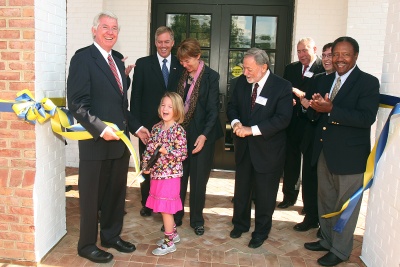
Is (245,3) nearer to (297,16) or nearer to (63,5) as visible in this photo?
(297,16)

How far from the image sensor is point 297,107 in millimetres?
4375

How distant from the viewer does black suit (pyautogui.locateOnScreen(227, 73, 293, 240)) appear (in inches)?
137

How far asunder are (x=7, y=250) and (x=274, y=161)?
2.52 metres

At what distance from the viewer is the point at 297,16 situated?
5.76 m

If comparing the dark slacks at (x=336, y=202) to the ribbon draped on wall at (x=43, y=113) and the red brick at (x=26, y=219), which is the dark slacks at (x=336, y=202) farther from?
the red brick at (x=26, y=219)

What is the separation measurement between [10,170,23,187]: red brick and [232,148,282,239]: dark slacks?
2.02 meters

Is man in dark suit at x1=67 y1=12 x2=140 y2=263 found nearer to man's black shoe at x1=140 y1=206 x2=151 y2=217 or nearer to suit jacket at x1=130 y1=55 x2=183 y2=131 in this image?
suit jacket at x1=130 y1=55 x2=183 y2=131

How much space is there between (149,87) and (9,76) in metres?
1.45

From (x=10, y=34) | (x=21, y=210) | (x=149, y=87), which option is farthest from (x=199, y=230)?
(x=10, y=34)

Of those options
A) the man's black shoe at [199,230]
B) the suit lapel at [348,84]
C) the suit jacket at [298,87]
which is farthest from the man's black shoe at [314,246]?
the suit lapel at [348,84]

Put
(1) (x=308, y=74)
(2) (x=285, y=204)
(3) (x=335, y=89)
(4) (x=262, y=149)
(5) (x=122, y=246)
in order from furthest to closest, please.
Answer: (2) (x=285, y=204) < (1) (x=308, y=74) < (4) (x=262, y=149) < (5) (x=122, y=246) < (3) (x=335, y=89)

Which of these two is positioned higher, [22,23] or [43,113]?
[22,23]

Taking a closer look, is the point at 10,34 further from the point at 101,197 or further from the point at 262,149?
the point at 262,149

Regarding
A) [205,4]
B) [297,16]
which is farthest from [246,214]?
[205,4]
